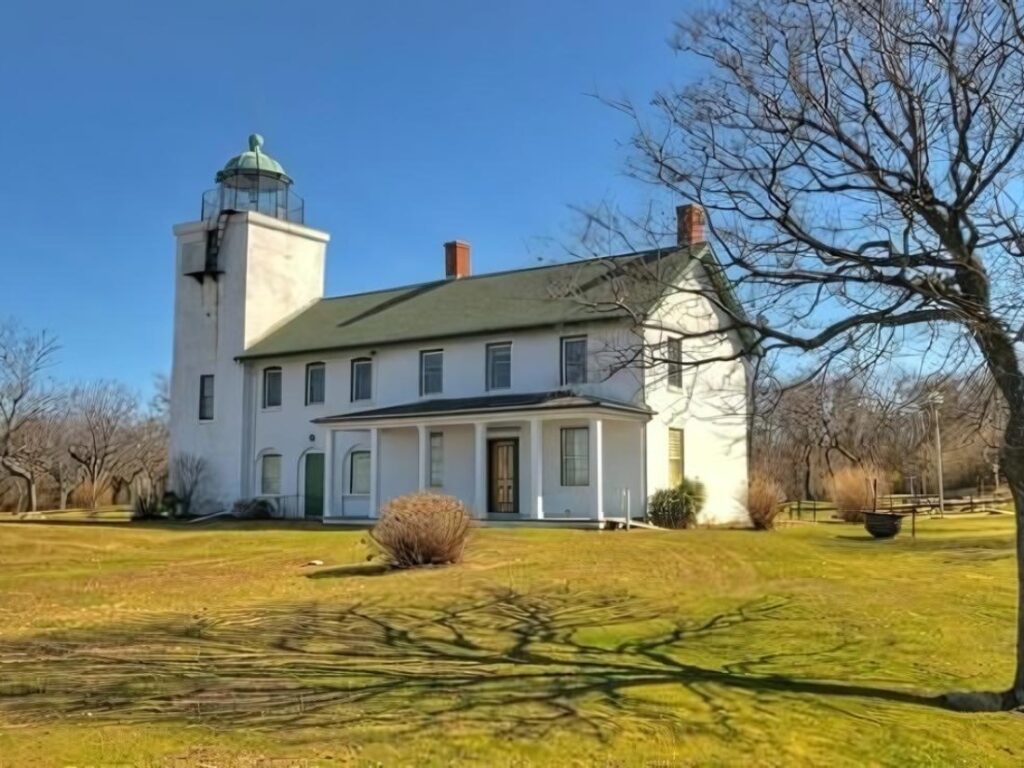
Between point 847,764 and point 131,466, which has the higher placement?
point 131,466

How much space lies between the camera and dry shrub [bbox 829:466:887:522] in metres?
27.3

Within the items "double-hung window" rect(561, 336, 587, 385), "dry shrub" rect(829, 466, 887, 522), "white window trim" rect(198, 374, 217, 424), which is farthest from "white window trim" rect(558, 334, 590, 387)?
"white window trim" rect(198, 374, 217, 424)

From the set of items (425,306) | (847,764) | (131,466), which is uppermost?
(425,306)

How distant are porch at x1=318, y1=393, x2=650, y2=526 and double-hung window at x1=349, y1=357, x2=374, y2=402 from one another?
5.17 ft

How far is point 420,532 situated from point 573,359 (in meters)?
11.8

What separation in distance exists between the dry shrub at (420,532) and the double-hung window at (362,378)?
15061 mm

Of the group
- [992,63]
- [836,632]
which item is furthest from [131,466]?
[992,63]

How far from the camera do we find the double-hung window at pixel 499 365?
90.5 ft

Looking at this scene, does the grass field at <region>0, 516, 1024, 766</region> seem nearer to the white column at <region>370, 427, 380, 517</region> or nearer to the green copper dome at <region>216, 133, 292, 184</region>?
the white column at <region>370, 427, 380, 517</region>

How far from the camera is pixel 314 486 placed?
31.7 meters

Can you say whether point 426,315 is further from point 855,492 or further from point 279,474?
point 855,492

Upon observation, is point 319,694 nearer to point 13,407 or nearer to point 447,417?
point 447,417

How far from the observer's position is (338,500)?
30125 mm

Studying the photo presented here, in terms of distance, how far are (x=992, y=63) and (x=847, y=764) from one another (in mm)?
5288
